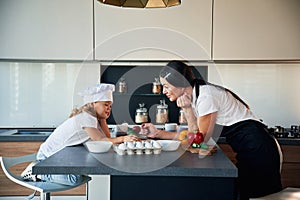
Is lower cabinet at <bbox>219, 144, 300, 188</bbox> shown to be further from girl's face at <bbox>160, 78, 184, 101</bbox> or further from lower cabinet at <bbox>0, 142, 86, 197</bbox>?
lower cabinet at <bbox>0, 142, 86, 197</bbox>

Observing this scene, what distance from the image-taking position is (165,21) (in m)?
2.78

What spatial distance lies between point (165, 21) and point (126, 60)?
42 centimetres

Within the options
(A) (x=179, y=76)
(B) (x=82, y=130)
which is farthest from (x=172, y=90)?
(B) (x=82, y=130)

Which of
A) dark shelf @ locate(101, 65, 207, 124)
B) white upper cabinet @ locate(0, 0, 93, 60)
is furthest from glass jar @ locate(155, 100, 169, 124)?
white upper cabinet @ locate(0, 0, 93, 60)

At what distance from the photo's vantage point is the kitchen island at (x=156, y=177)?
137 cm

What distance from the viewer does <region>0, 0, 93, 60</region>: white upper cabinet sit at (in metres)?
2.75

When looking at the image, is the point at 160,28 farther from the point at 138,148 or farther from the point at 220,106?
the point at 138,148

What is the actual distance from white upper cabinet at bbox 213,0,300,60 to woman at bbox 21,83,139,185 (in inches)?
45.3

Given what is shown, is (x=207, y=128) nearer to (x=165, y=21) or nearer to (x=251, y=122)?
(x=251, y=122)

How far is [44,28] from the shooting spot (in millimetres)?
2752

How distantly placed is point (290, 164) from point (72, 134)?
5.34ft

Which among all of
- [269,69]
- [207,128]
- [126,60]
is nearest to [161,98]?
[126,60]

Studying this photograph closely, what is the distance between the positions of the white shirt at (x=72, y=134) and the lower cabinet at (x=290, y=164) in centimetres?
114

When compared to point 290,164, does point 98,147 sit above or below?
above
